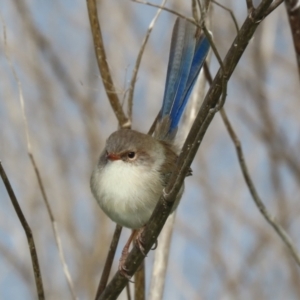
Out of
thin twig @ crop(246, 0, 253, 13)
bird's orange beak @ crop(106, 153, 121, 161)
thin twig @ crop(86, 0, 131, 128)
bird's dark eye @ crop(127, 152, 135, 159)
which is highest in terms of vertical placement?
thin twig @ crop(86, 0, 131, 128)

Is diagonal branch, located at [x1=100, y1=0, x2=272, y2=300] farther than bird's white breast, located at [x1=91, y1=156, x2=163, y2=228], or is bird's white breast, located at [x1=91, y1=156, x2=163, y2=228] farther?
bird's white breast, located at [x1=91, y1=156, x2=163, y2=228]

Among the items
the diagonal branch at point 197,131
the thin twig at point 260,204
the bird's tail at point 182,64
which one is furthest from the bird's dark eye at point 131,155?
the diagonal branch at point 197,131

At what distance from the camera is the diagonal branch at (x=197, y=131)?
1.36 m

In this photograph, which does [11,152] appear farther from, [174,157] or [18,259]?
[174,157]

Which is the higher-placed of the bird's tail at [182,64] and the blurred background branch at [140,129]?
the blurred background branch at [140,129]

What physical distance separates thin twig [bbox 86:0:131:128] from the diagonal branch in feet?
2.34

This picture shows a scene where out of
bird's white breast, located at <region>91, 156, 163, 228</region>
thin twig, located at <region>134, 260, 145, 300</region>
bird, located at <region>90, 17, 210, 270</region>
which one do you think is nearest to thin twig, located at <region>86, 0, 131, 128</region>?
bird, located at <region>90, 17, 210, 270</region>

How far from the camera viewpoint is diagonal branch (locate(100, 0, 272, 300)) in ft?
4.46

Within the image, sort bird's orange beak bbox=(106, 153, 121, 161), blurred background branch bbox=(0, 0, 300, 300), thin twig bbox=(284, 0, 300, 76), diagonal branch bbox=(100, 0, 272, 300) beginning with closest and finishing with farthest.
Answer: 1. diagonal branch bbox=(100, 0, 272, 300)
2. thin twig bbox=(284, 0, 300, 76)
3. bird's orange beak bbox=(106, 153, 121, 161)
4. blurred background branch bbox=(0, 0, 300, 300)

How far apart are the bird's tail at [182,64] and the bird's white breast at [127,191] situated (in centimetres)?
30

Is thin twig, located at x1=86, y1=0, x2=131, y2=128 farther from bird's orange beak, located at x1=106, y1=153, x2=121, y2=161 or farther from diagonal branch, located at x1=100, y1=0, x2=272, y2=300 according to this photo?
diagonal branch, located at x1=100, y1=0, x2=272, y2=300

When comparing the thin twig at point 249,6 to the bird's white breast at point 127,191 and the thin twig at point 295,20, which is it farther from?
the bird's white breast at point 127,191

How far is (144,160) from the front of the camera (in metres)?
2.42

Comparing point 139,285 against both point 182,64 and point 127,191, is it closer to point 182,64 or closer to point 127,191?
point 127,191
